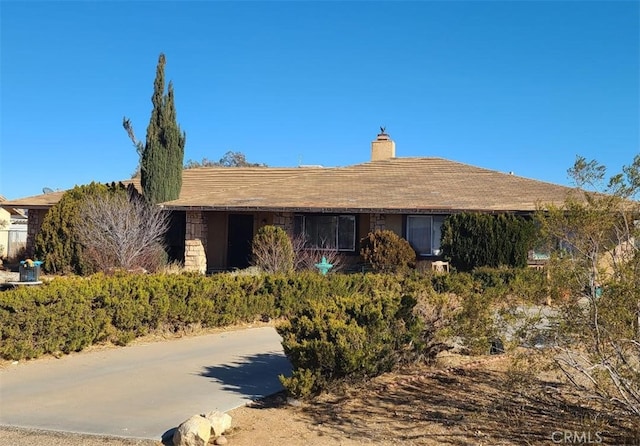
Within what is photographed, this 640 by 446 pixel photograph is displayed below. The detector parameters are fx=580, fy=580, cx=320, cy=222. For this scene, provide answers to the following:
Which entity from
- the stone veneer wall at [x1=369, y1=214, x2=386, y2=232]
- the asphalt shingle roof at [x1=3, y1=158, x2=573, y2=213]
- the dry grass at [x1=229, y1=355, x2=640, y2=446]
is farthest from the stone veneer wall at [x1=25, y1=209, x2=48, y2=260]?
the dry grass at [x1=229, y1=355, x2=640, y2=446]

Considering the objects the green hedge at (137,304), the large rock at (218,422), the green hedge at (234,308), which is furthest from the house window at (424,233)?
the large rock at (218,422)

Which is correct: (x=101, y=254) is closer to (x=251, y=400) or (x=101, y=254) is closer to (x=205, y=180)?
(x=205, y=180)

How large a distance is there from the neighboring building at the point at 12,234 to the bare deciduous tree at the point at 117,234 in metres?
8.85

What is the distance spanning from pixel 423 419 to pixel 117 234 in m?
13.0

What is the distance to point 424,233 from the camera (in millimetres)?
18969

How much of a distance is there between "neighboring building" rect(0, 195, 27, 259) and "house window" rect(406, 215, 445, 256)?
16.6 m

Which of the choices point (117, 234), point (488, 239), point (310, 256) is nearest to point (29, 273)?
point (117, 234)

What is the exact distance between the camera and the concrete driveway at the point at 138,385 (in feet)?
18.1

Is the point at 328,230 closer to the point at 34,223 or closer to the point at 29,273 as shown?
the point at 29,273

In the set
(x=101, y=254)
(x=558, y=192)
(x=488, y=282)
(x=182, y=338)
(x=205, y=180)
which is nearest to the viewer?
(x=182, y=338)

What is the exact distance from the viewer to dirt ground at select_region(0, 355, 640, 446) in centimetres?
490

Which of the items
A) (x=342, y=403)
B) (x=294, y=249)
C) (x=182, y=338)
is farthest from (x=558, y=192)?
(x=342, y=403)

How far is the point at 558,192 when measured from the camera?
1886 centimetres

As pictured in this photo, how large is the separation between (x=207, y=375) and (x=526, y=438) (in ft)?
13.0
